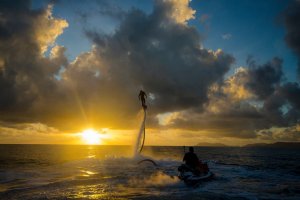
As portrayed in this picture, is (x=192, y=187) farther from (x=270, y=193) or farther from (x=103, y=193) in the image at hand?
(x=103, y=193)

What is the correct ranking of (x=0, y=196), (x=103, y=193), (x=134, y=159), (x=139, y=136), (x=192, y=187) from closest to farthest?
(x=0, y=196)
(x=103, y=193)
(x=192, y=187)
(x=139, y=136)
(x=134, y=159)

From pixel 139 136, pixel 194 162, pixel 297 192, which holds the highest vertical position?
pixel 139 136

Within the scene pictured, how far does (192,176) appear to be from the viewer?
26578mm

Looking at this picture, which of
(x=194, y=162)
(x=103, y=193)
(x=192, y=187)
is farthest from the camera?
(x=194, y=162)

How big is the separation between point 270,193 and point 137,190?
1167 cm

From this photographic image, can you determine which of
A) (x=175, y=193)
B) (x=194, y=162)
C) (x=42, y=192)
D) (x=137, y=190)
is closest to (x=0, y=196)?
(x=42, y=192)

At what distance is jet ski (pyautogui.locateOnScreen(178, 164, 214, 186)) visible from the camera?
998 inches

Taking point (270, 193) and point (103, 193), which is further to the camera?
point (270, 193)

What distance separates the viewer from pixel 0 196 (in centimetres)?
1852

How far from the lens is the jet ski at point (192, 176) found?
25.3 metres

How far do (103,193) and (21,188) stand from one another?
314 inches

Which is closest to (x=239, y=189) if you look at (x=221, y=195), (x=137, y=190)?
(x=221, y=195)

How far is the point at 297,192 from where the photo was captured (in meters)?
22.3

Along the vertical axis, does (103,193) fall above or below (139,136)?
below
